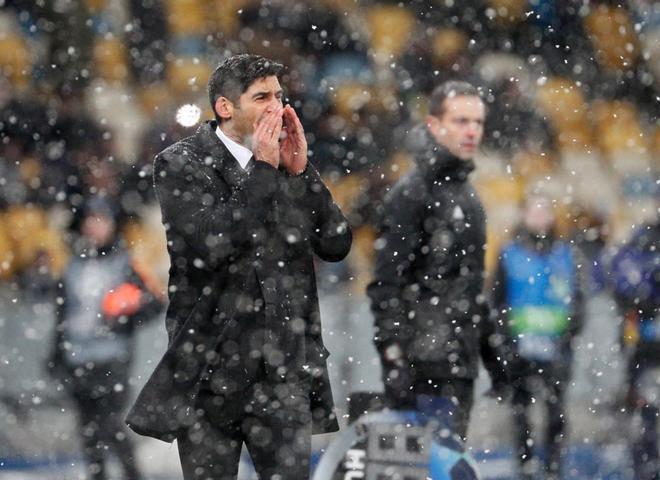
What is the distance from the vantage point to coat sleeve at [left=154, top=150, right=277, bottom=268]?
342 cm

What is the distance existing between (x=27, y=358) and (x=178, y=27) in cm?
289

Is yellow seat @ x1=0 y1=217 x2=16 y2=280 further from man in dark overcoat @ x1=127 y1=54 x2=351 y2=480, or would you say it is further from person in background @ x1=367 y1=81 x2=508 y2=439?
man in dark overcoat @ x1=127 y1=54 x2=351 y2=480

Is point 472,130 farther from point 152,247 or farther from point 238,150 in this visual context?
point 152,247

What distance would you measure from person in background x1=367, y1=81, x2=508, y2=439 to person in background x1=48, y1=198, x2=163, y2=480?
1.61 meters

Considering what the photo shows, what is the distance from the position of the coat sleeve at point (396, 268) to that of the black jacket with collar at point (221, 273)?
135cm

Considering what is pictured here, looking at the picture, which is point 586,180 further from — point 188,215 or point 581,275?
point 188,215

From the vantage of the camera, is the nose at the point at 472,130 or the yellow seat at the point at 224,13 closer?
the nose at the point at 472,130

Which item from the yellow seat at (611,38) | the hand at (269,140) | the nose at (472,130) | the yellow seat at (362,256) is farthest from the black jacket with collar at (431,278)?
the yellow seat at (611,38)

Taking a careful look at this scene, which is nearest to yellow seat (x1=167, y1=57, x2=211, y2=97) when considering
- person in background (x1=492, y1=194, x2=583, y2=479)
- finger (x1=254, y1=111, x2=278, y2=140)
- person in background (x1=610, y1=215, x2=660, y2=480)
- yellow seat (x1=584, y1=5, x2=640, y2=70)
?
yellow seat (x1=584, y1=5, x2=640, y2=70)

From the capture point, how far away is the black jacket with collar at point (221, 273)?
11.3 feet

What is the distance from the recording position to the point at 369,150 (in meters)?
10.3

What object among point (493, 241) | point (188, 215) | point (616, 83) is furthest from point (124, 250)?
point (616, 83)

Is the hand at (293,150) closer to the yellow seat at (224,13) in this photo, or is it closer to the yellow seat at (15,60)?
the yellow seat at (224,13)

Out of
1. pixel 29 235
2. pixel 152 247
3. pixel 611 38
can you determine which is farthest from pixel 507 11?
pixel 29 235
